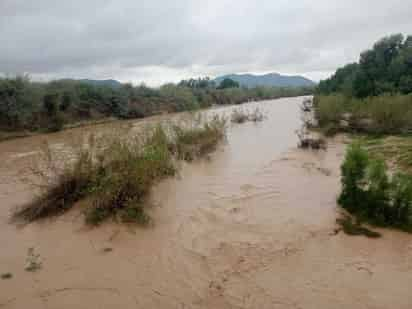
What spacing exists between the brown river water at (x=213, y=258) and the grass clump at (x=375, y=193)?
0.27m

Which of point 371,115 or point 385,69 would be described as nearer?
point 371,115

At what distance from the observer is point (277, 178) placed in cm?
648

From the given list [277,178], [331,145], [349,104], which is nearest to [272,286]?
Answer: [277,178]

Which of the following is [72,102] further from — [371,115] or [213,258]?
[213,258]

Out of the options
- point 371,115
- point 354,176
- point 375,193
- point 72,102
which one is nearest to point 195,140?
point 354,176

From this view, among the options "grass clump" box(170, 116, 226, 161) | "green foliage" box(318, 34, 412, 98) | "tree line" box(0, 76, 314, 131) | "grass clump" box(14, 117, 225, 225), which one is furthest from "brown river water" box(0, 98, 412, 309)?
"green foliage" box(318, 34, 412, 98)

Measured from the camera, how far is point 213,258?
3391 mm

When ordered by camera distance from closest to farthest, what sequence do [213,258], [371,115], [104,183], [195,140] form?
[213,258], [104,183], [195,140], [371,115]

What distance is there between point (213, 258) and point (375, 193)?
107 inches

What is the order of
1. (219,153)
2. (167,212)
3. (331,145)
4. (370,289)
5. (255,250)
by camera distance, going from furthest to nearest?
(331,145), (219,153), (167,212), (255,250), (370,289)

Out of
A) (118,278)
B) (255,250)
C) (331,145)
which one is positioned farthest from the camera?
(331,145)

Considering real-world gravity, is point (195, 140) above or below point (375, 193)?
above

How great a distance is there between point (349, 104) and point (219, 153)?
9595 mm

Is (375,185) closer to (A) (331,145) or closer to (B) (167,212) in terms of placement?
(B) (167,212)
